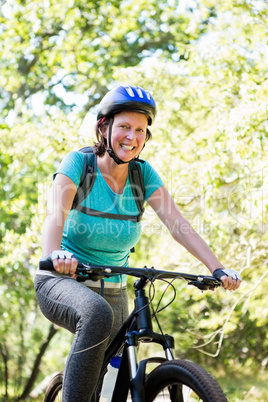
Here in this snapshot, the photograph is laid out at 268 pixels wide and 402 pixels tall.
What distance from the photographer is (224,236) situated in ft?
23.9

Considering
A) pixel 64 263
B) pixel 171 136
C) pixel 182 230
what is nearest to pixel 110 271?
pixel 64 263

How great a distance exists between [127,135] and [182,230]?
0.57 m

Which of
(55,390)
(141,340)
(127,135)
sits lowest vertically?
(55,390)

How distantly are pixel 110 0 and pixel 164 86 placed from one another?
4.68 metres

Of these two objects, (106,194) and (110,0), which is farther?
(110,0)

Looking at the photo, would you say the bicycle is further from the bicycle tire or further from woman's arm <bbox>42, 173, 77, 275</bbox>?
the bicycle tire

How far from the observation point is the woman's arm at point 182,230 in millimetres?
2633

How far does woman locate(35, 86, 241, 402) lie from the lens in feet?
6.88

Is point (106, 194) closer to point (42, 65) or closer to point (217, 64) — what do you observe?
point (217, 64)

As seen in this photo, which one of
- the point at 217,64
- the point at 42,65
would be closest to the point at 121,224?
the point at 217,64

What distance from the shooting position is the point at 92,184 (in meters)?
2.60

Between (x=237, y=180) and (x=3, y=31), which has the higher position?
(x=3, y=31)

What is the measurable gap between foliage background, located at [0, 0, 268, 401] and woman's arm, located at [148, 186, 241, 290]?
2.41 metres

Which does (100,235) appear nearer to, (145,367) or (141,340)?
(141,340)
